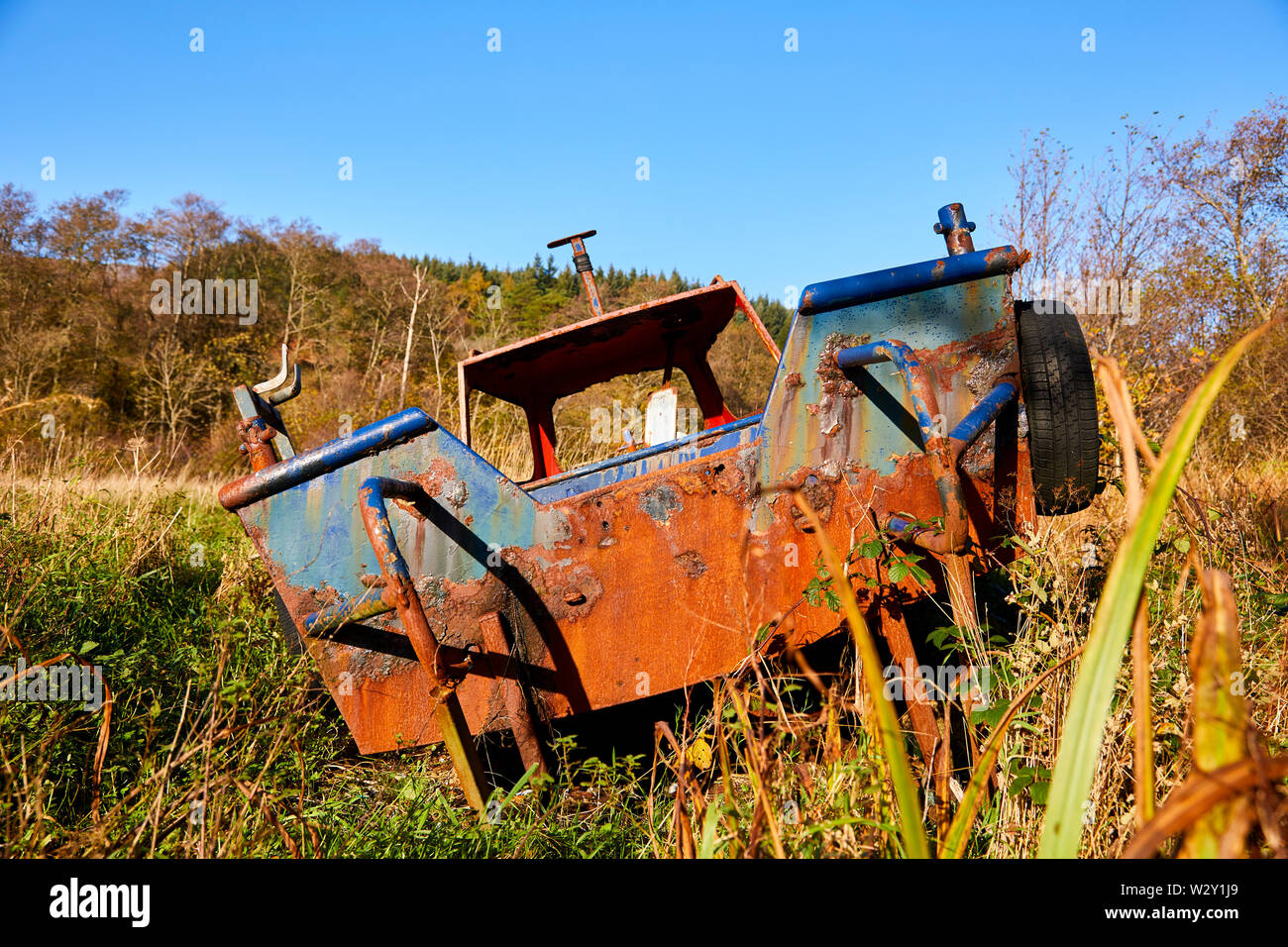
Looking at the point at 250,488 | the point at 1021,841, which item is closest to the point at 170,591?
the point at 250,488

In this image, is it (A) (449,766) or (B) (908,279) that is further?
(A) (449,766)

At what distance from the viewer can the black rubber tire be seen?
7.13 ft

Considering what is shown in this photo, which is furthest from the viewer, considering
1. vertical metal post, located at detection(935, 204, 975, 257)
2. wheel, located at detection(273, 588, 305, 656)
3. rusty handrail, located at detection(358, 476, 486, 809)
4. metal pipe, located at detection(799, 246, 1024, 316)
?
wheel, located at detection(273, 588, 305, 656)

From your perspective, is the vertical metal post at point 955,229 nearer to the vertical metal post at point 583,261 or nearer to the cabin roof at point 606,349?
the cabin roof at point 606,349

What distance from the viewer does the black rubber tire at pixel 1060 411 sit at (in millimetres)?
2172

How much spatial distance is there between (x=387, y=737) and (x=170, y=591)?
257 centimetres

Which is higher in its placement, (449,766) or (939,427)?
(939,427)

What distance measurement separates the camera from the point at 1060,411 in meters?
2.17

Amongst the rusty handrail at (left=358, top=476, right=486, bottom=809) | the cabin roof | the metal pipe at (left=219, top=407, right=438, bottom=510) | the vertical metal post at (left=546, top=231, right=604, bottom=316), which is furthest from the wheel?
the vertical metal post at (left=546, top=231, right=604, bottom=316)

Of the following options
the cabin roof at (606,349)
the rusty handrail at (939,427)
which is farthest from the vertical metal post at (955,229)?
the cabin roof at (606,349)

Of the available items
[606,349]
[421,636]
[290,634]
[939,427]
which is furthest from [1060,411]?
[290,634]

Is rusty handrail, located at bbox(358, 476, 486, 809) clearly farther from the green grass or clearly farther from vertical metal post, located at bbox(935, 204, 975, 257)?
vertical metal post, located at bbox(935, 204, 975, 257)

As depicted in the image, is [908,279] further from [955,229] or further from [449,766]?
[449,766]
